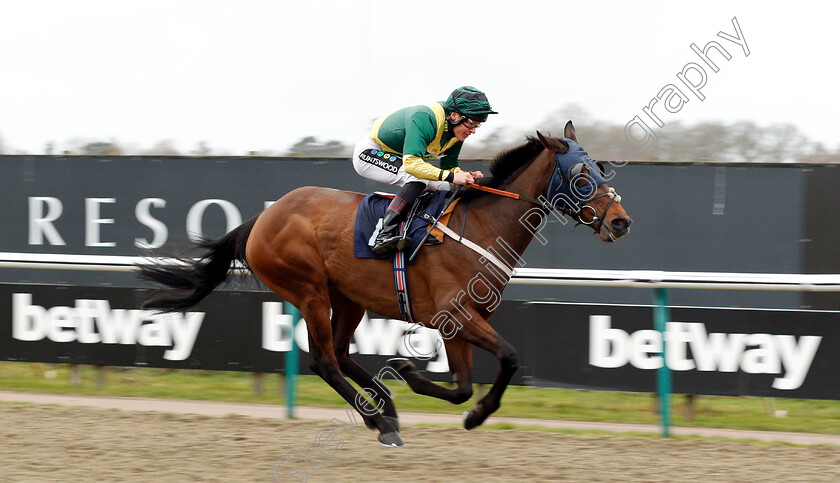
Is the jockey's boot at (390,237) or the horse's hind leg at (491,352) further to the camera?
the jockey's boot at (390,237)

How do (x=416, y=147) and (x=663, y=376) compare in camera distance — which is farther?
(x=663, y=376)

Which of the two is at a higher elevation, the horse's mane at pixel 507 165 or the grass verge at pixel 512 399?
the horse's mane at pixel 507 165

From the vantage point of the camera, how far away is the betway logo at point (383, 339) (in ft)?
20.1

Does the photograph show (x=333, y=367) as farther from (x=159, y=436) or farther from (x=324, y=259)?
(x=159, y=436)

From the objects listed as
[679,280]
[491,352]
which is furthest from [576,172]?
[679,280]

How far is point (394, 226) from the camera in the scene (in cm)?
495

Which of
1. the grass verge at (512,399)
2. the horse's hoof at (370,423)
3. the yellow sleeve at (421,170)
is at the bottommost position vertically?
the grass verge at (512,399)

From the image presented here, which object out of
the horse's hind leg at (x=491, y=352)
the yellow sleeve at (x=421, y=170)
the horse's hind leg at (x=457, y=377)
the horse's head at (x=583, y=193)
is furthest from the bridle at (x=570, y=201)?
the horse's hind leg at (x=457, y=377)

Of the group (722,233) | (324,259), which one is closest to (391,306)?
(324,259)

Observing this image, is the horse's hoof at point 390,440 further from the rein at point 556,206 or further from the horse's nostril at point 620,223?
the horse's nostril at point 620,223

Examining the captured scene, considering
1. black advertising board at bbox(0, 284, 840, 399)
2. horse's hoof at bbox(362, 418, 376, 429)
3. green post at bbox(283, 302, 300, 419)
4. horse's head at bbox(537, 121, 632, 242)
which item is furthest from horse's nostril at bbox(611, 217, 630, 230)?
green post at bbox(283, 302, 300, 419)

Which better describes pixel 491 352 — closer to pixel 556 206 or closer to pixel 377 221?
pixel 556 206

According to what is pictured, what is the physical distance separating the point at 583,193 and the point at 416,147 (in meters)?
0.93

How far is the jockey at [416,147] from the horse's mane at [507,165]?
11 cm
